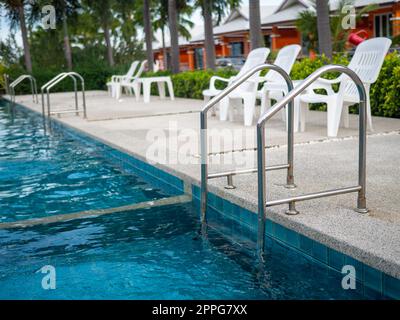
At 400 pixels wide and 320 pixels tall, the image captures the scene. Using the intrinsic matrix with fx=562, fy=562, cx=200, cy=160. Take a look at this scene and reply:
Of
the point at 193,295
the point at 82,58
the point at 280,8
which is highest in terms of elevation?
the point at 280,8

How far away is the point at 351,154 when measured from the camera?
578 centimetres

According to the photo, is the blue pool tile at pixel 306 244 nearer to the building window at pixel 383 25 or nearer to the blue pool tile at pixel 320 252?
the blue pool tile at pixel 320 252

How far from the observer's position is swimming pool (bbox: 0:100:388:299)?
3.29 m

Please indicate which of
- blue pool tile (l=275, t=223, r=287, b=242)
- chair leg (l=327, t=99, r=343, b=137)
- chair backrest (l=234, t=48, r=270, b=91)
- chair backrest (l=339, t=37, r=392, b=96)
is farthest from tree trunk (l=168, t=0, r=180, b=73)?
blue pool tile (l=275, t=223, r=287, b=242)

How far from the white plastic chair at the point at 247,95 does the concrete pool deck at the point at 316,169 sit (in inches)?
9.9

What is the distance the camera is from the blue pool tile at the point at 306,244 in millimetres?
3506

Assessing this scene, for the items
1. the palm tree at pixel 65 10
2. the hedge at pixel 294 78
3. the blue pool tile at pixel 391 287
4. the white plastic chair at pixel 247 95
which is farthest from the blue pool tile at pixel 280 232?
the palm tree at pixel 65 10

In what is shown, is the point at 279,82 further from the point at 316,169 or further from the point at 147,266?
the point at 147,266

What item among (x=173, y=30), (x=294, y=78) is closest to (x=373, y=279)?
(x=294, y=78)

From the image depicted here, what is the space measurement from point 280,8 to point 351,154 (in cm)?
2776

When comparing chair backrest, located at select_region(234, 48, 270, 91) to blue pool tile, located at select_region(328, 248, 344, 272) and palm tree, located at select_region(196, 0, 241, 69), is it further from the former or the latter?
palm tree, located at select_region(196, 0, 241, 69)
